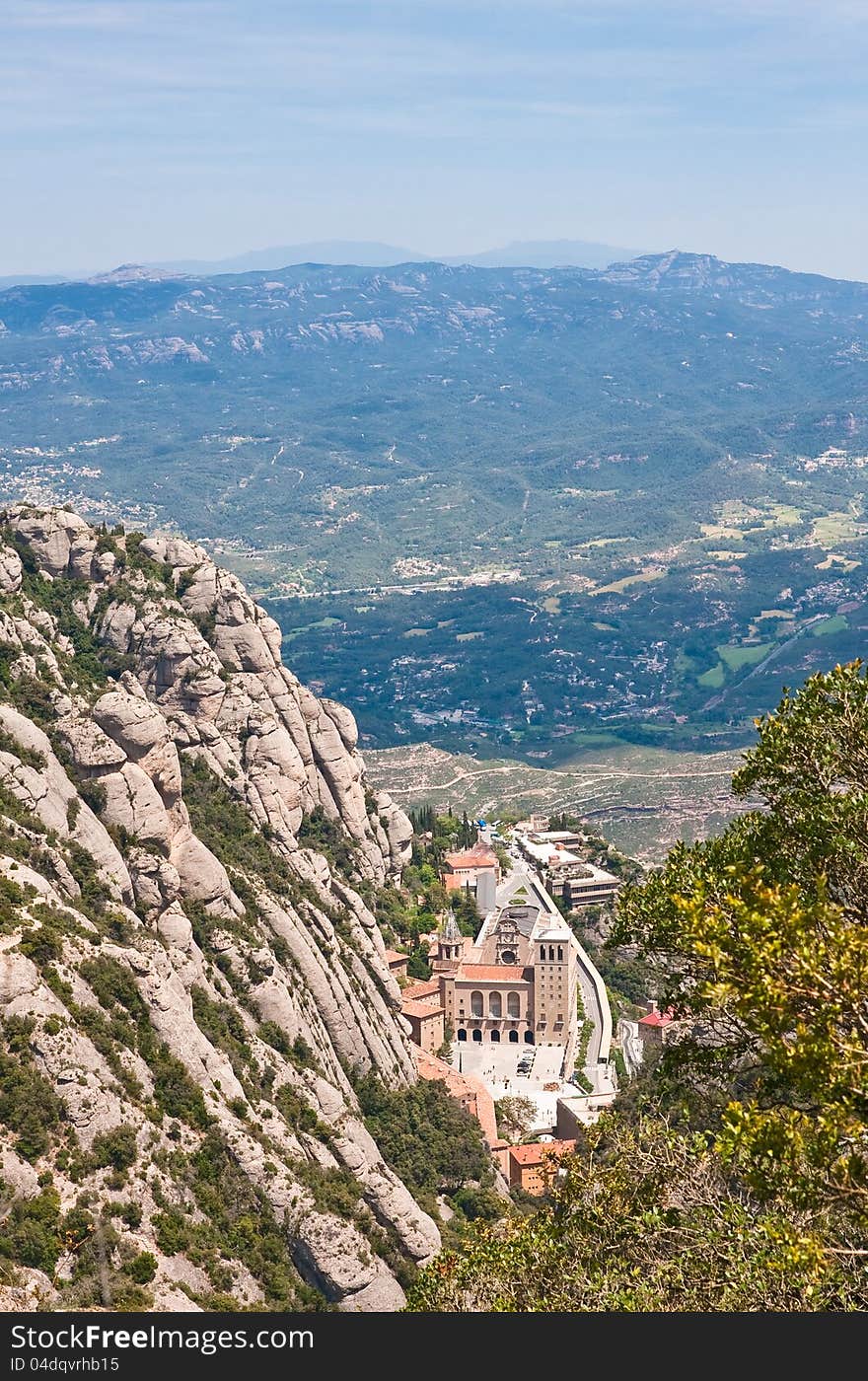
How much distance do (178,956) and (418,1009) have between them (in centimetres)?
2167

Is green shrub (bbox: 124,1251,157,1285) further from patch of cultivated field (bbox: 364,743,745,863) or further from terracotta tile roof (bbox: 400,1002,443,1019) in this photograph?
patch of cultivated field (bbox: 364,743,745,863)

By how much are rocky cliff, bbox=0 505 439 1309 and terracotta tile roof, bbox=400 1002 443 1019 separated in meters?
3.91

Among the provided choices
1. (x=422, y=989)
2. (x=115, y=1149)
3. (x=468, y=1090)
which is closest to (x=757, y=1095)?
(x=115, y=1149)

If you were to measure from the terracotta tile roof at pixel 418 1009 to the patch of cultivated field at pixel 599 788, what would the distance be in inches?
2585

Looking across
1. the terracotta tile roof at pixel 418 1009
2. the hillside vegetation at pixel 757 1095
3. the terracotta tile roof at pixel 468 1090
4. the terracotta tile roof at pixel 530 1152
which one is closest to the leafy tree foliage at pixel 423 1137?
the terracotta tile roof at pixel 530 1152

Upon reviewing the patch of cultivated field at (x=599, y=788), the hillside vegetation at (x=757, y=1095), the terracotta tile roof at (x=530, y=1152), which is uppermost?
the hillside vegetation at (x=757, y=1095)

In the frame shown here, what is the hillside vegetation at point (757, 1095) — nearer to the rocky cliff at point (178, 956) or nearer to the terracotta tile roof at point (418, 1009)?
the rocky cliff at point (178, 956)

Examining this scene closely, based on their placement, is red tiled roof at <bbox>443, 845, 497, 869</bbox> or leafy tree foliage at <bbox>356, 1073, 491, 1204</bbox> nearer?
leafy tree foliage at <bbox>356, 1073, 491, 1204</bbox>

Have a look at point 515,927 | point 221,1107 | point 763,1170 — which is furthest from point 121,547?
point 763,1170

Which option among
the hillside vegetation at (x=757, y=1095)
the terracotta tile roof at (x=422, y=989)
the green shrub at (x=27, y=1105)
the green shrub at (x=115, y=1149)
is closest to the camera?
the hillside vegetation at (x=757, y=1095)

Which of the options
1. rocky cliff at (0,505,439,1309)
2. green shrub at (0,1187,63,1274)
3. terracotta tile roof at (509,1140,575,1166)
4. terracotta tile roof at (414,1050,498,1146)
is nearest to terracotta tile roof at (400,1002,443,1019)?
terracotta tile roof at (414,1050,498,1146)

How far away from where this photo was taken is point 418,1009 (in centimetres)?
6669

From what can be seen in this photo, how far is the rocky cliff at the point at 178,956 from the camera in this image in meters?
34.8

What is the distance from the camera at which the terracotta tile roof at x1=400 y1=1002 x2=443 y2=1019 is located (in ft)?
216
